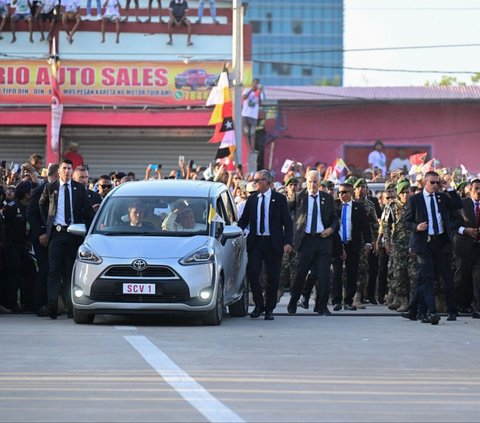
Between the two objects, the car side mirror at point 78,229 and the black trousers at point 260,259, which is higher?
the car side mirror at point 78,229

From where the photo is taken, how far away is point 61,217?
60.7 ft

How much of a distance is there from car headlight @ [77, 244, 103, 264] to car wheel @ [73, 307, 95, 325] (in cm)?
63

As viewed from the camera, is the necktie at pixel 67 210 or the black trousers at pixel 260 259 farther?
the black trousers at pixel 260 259

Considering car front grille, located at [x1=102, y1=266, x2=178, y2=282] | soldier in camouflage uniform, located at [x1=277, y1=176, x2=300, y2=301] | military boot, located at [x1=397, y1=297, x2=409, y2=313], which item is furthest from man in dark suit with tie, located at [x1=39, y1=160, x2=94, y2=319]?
military boot, located at [x1=397, y1=297, x2=409, y2=313]

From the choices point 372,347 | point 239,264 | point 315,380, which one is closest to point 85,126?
point 239,264

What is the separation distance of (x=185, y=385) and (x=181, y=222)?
6.50m

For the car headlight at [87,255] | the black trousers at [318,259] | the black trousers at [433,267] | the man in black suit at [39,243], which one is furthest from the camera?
the black trousers at [318,259]

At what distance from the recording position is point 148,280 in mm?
16734

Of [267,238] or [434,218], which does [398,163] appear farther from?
[434,218]

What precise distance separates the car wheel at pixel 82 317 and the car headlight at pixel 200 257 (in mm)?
1395

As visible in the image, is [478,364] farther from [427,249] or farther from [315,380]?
[427,249]

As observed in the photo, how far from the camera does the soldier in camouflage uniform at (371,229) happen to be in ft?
71.8

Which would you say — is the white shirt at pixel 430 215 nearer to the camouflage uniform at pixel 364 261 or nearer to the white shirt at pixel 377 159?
the camouflage uniform at pixel 364 261

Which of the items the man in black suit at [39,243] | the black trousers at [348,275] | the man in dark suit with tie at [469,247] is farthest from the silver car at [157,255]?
the man in dark suit with tie at [469,247]
